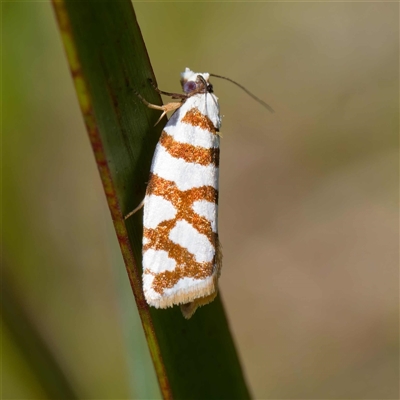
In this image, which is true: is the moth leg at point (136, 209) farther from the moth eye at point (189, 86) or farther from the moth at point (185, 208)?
the moth eye at point (189, 86)

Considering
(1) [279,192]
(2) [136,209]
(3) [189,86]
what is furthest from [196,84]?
(1) [279,192]

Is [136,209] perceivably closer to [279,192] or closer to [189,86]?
[189,86]

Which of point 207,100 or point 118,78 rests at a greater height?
point 118,78

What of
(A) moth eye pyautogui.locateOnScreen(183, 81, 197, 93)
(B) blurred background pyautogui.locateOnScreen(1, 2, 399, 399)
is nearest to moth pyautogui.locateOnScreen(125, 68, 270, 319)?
(A) moth eye pyautogui.locateOnScreen(183, 81, 197, 93)

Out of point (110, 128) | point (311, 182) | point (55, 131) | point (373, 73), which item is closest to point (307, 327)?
point (311, 182)

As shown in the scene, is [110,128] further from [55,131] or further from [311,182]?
[311,182]

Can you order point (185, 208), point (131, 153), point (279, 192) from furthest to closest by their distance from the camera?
point (279, 192), point (185, 208), point (131, 153)

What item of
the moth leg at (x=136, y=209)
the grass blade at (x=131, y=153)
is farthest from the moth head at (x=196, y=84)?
the moth leg at (x=136, y=209)
